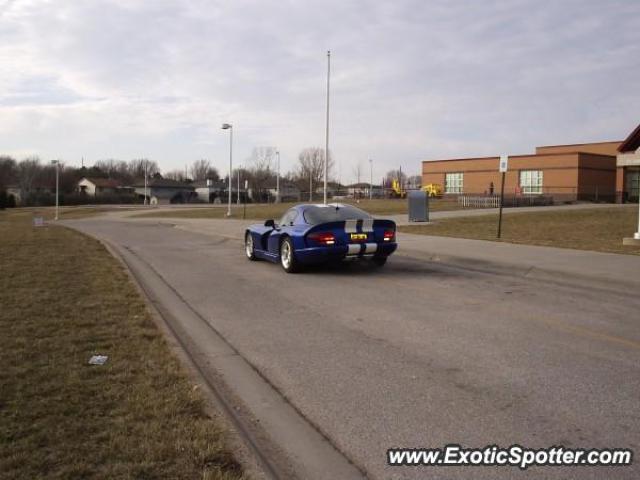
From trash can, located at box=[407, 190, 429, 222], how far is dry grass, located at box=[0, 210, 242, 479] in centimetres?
1977

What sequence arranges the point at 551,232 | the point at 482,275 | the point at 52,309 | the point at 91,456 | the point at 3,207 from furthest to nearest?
the point at 3,207
the point at 551,232
the point at 482,275
the point at 52,309
the point at 91,456

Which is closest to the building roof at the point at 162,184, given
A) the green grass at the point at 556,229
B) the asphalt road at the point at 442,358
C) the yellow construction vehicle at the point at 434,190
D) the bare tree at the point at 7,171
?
the bare tree at the point at 7,171

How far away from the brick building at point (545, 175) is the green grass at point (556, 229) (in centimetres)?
2009

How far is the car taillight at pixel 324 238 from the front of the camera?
1106 centimetres

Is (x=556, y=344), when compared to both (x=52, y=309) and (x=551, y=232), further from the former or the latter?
(x=551, y=232)

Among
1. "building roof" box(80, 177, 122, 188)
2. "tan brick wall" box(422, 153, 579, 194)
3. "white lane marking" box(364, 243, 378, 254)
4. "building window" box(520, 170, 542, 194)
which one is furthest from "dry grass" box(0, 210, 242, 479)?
"building roof" box(80, 177, 122, 188)

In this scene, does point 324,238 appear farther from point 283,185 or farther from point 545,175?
point 283,185

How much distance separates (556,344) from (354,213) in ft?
20.5

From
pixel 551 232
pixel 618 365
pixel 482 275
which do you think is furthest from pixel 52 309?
pixel 551 232

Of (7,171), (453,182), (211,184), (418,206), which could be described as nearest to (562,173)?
(453,182)

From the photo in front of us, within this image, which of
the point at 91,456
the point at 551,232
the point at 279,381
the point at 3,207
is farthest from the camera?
the point at 3,207

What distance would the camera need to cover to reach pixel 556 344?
614 cm

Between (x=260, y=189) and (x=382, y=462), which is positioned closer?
(x=382, y=462)

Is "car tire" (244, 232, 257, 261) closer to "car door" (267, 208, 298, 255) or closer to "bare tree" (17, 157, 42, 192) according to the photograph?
"car door" (267, 208, 298, 255)
